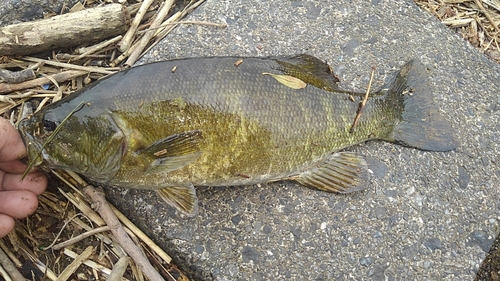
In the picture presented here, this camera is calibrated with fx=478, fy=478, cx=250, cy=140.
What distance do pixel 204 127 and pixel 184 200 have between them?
521 mm

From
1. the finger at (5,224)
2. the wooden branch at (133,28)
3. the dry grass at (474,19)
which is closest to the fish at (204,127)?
the finger at (5,224)

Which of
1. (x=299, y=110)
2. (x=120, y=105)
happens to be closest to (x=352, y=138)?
(x=299, y=110)

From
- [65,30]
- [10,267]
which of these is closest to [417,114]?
[65,30]

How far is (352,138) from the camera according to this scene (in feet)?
10.7

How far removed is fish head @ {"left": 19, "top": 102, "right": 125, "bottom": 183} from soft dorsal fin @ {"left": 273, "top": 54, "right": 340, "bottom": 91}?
1.15 metres

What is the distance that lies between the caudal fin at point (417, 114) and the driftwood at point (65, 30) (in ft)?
7.15

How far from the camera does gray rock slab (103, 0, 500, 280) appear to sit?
3.20 m

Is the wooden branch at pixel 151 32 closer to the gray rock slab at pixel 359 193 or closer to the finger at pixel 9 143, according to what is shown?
the gray rock slab at pixel 359 193

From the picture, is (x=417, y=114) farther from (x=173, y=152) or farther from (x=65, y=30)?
(x=65, y=30)

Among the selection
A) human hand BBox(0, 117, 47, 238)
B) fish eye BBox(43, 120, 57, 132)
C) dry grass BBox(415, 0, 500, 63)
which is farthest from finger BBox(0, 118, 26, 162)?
dry grass BBox(415, 0, 500, 63)

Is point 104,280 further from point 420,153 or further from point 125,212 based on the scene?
point 420,153

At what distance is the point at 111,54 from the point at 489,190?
10.0ft

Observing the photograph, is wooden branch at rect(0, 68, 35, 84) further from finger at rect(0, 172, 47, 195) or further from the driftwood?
finger at rect(0, 172, 47, 195)

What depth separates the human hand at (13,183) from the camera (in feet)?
9.71
